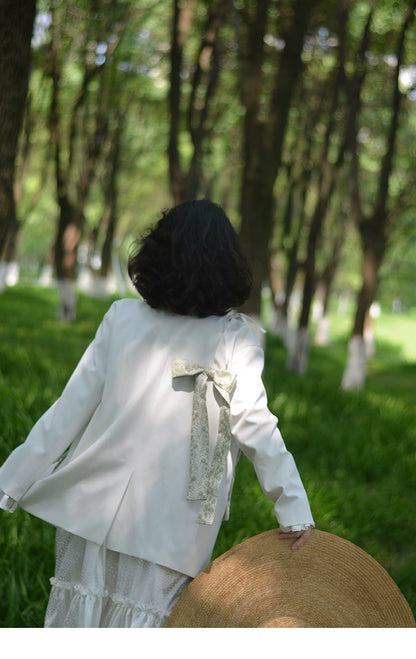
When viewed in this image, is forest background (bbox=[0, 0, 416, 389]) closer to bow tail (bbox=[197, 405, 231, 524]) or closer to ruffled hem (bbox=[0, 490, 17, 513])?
ruffled hem (bbox=[0, 490, 17, 513])

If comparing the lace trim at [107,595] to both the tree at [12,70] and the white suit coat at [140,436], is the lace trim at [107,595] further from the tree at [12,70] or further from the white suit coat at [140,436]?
the tree at [12,70]

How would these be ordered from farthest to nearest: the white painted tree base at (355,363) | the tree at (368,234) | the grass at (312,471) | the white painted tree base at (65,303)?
the white painted tree base at (65,303), the white painted tree base at (355,363), the tree at (368,234), the grass at (312,471)

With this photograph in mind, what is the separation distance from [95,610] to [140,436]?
1.91 feet

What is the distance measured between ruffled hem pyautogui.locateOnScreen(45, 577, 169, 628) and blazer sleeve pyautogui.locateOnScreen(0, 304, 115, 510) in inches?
13.7

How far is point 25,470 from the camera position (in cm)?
249

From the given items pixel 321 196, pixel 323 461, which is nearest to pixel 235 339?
pixel 323 461

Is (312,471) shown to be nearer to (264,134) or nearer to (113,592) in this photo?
(113,592)

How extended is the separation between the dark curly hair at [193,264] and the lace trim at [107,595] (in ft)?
3.06

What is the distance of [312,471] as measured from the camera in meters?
6.20

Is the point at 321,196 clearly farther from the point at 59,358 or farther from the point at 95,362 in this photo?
the point at 95,362

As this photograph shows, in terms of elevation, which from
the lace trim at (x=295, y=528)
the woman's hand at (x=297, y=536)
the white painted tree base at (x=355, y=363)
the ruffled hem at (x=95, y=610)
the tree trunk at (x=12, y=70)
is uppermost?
the tree trunk at (x=12, y=70)

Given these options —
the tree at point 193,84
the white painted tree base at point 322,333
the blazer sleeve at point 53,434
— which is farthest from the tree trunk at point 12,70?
the white painted tree base at point 322,333

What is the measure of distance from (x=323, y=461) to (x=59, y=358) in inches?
171

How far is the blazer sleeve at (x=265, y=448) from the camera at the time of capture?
2.38 metres
